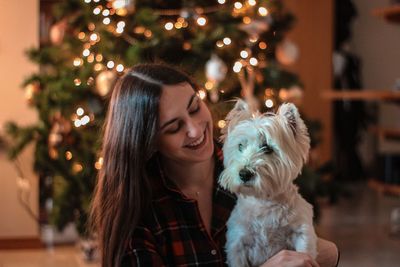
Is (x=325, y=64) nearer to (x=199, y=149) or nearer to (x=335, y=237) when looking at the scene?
(x=335, y=237)

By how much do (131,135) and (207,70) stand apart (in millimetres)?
1681

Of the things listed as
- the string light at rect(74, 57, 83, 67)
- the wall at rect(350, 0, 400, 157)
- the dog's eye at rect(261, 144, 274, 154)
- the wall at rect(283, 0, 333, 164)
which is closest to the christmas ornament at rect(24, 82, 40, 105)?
the string light at rect(74, 57, 83, 67)

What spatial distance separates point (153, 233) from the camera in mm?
1321

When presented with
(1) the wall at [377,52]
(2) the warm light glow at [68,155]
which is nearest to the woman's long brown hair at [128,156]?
(2) the warm light glow at [68,155]

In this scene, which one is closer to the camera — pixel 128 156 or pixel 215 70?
pixel 128 156

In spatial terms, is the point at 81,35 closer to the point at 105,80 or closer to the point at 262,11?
the point at 105,80

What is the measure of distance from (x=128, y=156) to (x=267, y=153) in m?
0.28

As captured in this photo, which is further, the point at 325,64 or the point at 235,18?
the point at 325,64

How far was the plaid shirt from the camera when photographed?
1309mm

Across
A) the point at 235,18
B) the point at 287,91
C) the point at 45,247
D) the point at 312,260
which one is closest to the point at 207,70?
the point at 235,18

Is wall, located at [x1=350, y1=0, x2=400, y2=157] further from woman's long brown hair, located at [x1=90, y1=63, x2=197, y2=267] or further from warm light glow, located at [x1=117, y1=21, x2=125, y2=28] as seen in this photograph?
woman's long brown hair, located at [x1=90, y1=63, x2=197, y2=267]

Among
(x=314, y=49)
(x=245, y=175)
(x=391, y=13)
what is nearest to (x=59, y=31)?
(x=391, y=13)

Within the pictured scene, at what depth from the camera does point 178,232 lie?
1348 millimetres

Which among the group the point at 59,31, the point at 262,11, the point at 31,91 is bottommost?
the point at 31,91
